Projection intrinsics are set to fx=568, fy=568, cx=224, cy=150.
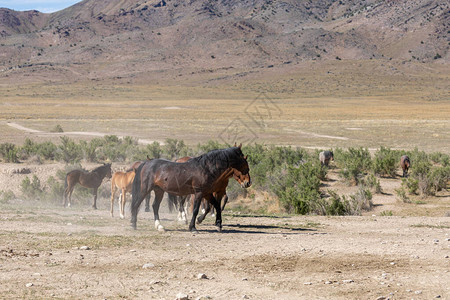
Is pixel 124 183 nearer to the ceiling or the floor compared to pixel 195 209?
nearer to the ceiling

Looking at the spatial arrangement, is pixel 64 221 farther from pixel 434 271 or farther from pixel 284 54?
pixel 284 54

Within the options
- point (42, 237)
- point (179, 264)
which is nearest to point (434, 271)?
point (179, 264)

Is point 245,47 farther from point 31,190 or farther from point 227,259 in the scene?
point 227,259

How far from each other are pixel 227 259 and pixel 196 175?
9.23ft

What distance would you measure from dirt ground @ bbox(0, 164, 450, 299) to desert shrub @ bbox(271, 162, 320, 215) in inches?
121

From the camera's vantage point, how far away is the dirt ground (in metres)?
7.28

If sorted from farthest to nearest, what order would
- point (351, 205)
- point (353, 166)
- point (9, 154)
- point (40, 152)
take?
point (40, 152) → point (9, 154) → point (353, 166) → point (351, 205)

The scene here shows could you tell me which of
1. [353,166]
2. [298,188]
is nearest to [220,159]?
[298,188]

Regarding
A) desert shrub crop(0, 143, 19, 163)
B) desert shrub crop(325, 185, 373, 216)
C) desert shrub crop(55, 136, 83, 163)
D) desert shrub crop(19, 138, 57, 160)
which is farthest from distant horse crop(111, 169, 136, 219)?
desert shrub crop(19, 138, 57, 160)

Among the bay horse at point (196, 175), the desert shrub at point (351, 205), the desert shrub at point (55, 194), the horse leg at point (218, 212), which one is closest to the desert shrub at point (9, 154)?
the desert shrub at point (55, 194)

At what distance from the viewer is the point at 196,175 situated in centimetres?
1146

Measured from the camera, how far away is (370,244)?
32.8 feet

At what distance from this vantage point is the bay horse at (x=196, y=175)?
11.4 m

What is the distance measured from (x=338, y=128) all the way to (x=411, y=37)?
4786 inches
